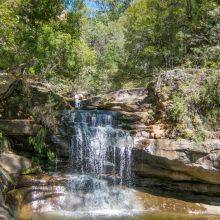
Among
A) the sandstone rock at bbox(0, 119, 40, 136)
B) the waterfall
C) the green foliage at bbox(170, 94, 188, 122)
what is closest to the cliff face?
the green foliage at bbox(170, 94, 188, 122)

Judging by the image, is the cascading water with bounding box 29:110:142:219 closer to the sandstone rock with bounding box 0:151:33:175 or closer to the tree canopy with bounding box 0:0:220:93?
the sandstone rock with bounding box 0:151:33:175

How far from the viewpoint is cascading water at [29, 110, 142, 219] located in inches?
544

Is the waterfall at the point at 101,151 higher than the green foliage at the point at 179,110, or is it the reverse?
the green foliage at the point at 179,110

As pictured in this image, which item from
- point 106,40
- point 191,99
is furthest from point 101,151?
point 106,40

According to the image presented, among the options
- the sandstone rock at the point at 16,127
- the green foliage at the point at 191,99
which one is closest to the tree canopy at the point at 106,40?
the green foliage at the point at 191,99

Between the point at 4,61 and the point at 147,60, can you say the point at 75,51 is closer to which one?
the point at 4,61

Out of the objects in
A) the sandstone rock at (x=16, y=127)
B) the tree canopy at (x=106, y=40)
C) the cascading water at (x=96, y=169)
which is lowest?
the cascading water at (x=96, y=169)

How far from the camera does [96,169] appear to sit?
622 inches

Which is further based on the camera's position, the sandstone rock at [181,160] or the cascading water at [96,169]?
the sandstone rock at [181,160]

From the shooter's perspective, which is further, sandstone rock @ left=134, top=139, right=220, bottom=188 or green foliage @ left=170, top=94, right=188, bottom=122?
green foliage @ left=170, top=94, right=188, bottom=122

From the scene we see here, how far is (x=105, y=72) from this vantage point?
28922 millimetres

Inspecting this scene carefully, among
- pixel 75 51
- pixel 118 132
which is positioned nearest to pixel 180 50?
pixel 118 132

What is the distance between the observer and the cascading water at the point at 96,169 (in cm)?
1382

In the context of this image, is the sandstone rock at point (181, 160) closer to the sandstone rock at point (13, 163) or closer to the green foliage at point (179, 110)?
the green foliage at point (179, 110)
